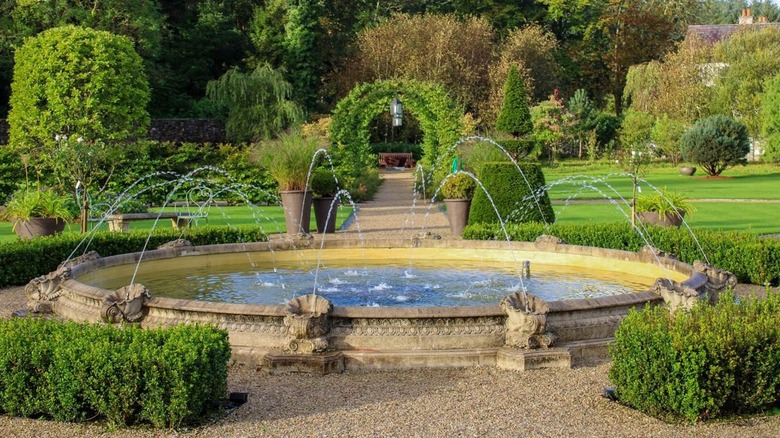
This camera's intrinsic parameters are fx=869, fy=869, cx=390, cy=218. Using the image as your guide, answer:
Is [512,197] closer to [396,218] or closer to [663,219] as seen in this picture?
[663,219]

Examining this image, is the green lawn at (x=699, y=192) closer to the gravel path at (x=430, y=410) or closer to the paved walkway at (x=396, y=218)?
the paved walkway at (x=396, y=218)

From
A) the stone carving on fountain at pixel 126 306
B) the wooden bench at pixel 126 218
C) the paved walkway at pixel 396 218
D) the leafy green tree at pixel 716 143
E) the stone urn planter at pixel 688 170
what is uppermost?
the leafy green tree at pixel 716 143

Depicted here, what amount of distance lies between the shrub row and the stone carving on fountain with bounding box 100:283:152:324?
6494mm

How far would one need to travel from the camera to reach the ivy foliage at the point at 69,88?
90.3 ft

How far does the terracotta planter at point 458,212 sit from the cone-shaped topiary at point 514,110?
10519mm

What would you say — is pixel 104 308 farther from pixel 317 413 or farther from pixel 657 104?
pixel 657 104

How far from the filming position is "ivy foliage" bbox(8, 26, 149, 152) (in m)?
27.5

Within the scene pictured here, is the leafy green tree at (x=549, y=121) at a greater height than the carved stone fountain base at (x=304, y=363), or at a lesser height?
greater

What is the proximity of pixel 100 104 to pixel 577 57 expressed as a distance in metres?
34.5

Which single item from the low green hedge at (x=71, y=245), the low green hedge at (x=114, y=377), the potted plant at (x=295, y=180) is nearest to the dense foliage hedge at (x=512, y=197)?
the potted plant at (x=295, y=180)

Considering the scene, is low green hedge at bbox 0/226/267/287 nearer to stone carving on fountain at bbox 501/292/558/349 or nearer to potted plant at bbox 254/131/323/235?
potted plant at bbox 254/131/323/235

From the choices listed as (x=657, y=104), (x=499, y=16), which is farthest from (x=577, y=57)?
(x=657, y=104)

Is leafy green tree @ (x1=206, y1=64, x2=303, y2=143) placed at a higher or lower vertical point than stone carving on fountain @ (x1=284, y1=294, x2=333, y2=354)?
higher

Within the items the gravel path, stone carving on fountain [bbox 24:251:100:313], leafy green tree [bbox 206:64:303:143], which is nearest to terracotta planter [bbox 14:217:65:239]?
stone carving on fountain [bbox 24:251:100:313]
